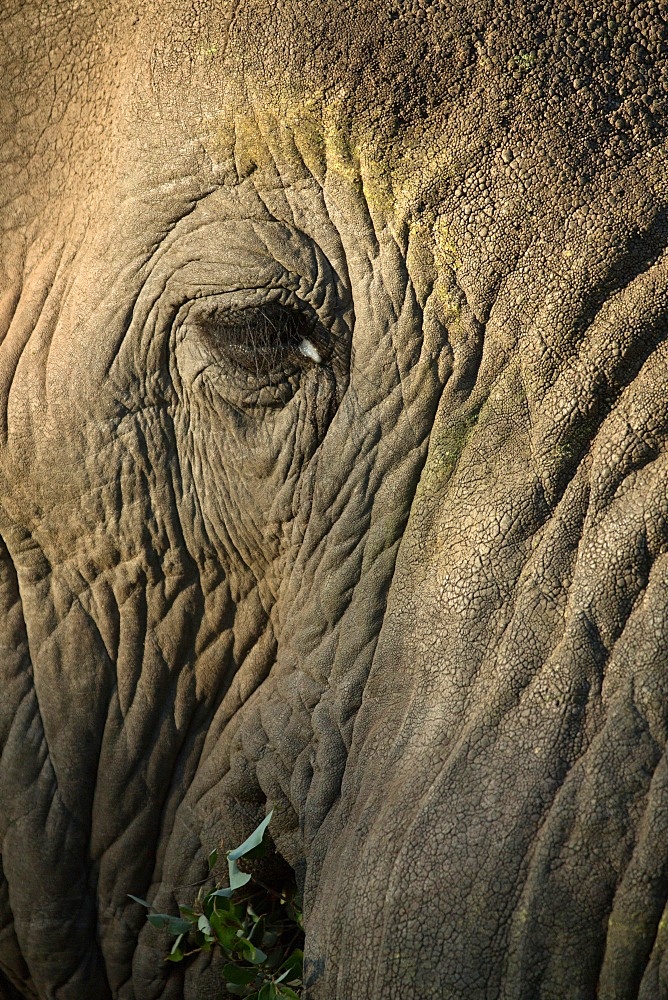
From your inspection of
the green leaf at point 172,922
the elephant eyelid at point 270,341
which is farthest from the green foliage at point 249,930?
the elephant eyelid at point 270,341

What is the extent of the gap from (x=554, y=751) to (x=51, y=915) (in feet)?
5.35

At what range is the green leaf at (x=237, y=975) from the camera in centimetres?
299

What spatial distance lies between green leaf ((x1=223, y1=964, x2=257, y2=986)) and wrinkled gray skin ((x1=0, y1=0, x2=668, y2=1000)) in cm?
16

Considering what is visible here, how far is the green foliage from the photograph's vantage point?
118 inches

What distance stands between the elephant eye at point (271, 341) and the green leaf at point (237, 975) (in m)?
1.42

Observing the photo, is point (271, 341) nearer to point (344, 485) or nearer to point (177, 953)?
point (344, 485)

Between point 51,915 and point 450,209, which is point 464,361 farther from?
point 51,915

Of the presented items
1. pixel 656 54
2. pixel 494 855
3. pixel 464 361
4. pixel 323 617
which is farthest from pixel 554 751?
pixel 656 54

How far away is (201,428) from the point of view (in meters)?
2.97

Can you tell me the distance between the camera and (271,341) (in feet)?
9.36

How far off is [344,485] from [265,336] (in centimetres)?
39

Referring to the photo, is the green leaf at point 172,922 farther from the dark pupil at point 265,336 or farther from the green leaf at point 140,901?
the dark pupil at point 265,336

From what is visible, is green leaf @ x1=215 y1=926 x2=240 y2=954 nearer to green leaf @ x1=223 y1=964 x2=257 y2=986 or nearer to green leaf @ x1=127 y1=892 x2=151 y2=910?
green leaf @ x1=223 y1=964 x2=257 y2=986

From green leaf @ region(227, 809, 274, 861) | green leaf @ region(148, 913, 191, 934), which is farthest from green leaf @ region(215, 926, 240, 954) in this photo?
green leaf @ region(227, 809, 274, 861)
